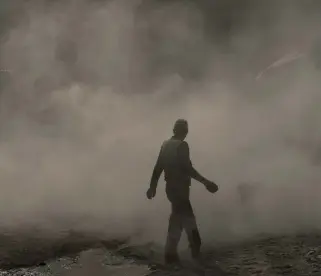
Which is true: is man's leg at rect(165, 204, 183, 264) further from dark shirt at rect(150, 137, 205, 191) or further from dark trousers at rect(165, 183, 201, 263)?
dark shirt at rect(150, 137, 205, 191)

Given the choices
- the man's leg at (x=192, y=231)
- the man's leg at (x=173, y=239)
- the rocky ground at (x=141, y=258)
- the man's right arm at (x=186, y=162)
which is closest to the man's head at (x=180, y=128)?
the man's right arm at (x=186, y=162)

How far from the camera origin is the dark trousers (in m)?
6.37

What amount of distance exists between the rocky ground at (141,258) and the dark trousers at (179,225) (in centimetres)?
24

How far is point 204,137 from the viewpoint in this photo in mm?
18781

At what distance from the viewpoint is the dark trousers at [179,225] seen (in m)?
6.37

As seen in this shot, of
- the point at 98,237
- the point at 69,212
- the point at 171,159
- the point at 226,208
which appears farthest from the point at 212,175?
the point at 171,159

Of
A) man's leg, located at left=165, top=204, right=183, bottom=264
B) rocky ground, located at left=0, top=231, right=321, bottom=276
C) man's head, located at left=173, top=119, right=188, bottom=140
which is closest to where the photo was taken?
rocky ground, located at left=0, top=231, right=321, bottom=276

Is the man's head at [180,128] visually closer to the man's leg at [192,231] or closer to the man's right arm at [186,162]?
the man's right arm at [186,162]

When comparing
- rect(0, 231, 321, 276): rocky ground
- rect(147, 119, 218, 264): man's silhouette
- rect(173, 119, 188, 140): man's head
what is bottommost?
rect(0, 231, 321, 276): rocky ground

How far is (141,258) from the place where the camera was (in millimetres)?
6777

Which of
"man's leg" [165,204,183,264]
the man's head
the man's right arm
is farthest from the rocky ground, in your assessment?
the man's head

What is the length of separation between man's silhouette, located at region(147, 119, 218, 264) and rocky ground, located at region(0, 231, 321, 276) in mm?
302

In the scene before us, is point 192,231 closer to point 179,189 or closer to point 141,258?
point 179,189

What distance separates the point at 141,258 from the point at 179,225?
83cm
